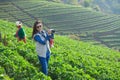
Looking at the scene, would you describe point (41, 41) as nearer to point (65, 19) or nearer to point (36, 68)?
point (36, 68)

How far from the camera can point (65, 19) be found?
137 meters

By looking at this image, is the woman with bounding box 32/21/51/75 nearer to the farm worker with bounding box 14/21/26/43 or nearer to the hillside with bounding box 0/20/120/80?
the hillside with bounding box 0/20/120/80

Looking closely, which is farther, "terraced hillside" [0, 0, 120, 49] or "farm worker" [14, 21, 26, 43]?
"terraced hillside" [0, 0, 120, 49]

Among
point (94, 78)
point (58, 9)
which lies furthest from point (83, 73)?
point (58, 9)

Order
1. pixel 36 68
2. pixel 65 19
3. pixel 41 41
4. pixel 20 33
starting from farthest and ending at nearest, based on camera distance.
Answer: pixel 65 19 < pixel 20 33 < pixel 36 68 < pixel 41 41

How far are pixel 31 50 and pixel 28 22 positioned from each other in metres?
100

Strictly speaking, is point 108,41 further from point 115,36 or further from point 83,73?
point 83,73

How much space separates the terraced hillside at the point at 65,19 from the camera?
122375 millimetres

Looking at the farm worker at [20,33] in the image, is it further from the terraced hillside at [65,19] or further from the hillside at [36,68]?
the terraced hillside at [65,19]

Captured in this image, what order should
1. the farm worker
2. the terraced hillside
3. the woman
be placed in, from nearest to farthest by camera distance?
1. the woman
2. the farm worker
3. the terraced hillside

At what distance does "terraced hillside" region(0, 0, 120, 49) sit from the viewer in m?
122

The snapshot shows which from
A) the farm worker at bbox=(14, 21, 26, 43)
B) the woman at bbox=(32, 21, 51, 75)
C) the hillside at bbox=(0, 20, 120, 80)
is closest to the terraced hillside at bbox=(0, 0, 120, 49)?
the farm worker at bbox=(14, 21, 26, 43)

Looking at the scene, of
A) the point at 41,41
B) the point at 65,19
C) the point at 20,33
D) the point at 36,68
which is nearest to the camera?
the point at 41,41

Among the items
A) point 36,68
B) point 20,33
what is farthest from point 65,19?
point 36,68
